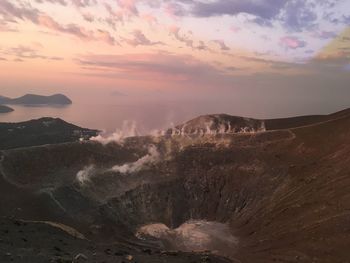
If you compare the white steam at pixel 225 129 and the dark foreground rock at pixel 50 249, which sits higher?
the white steam at pixel 225 129

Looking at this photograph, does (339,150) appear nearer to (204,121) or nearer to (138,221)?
(138,221)

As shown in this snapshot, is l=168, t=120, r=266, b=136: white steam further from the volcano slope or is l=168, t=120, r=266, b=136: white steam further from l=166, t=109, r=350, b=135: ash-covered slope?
the volcano slope

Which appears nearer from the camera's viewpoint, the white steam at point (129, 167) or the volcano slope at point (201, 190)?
the volcano slope at point (201, 190)

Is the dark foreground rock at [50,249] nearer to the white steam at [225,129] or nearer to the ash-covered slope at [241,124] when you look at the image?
the white steam at [225,129]

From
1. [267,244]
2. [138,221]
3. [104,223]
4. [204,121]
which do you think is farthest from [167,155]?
[204,121]

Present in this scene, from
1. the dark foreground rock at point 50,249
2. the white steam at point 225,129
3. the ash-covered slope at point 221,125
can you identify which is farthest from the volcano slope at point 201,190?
the ash-covered slope at point 221,125

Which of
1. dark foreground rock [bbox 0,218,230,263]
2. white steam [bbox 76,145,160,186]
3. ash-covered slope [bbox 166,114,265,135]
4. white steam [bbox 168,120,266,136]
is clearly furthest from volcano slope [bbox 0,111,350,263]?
ash-covered slope [bbox 166,114,265,135]
